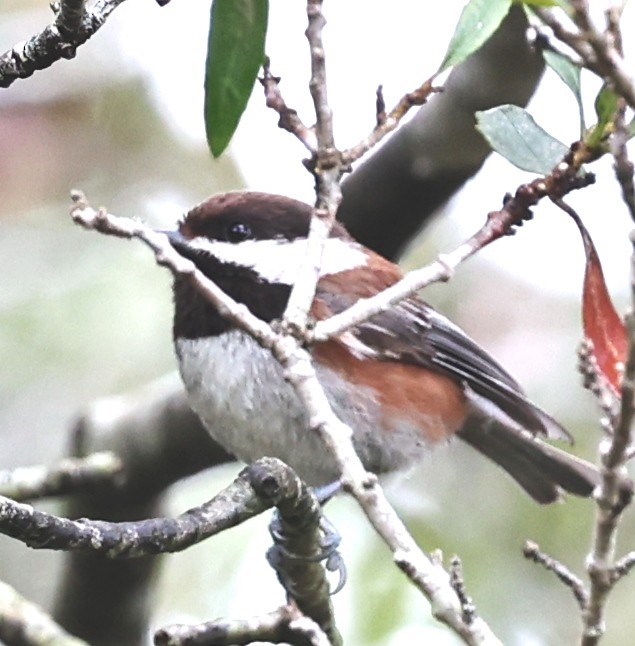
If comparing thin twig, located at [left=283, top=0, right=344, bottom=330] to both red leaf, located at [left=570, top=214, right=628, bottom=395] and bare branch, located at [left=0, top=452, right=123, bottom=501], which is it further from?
bare branch, located at [left=0, top=452, right=123, bottom=501]

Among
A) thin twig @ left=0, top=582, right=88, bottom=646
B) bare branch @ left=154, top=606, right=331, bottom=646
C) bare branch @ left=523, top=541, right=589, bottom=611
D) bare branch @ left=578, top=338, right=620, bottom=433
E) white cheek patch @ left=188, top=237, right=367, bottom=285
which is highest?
bare branch @ left=578, top=338, right=620, bottom=433

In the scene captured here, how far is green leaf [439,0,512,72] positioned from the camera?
1357 mm

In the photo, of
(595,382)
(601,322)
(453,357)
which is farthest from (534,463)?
(595,382)

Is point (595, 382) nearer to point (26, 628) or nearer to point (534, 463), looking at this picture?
point (26, 628)

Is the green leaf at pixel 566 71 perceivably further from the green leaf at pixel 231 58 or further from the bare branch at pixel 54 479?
the bare branch at pixel 54 479

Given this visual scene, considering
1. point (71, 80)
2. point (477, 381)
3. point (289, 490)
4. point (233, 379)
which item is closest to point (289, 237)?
point (233, 379)

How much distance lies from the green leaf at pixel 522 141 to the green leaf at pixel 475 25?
0.07 meters

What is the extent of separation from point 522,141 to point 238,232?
3.81 ft

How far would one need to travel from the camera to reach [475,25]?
53.8 inches

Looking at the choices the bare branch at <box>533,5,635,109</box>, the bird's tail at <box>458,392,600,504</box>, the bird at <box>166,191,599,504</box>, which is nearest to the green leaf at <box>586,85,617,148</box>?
the bare branch at <box>533,5,635,109</box>

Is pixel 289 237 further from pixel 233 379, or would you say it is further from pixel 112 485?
pixel 112 485

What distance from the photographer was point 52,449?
11.3ft

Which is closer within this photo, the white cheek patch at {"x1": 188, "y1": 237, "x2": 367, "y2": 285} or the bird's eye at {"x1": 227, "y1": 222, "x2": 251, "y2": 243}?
the white cheek patch at {"x1": 188, "y1": 237, "x2": 367, "y2": 285}

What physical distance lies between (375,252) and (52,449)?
1272mm
